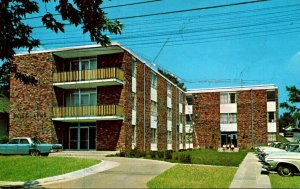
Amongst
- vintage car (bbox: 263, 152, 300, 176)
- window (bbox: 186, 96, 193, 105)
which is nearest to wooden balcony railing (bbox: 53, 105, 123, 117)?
vintage car (bbox: 263, 152, 300, 176)

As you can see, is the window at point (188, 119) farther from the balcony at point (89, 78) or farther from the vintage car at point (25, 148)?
the vintage car at point (25, 148)

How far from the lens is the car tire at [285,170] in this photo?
18969 mm

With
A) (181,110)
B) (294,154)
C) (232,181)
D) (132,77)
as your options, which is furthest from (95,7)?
(181,110)

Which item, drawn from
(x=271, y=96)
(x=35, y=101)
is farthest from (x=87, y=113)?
(x=271, y=96)

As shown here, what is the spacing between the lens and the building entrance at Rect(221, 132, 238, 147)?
58.1 meters

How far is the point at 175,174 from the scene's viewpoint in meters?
17.0

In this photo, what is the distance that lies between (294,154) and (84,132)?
21.1 meters

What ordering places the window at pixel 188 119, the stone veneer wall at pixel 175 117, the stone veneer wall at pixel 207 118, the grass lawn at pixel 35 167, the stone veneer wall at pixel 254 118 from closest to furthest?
the grass lawn at pixel 35 167 → the stone veneer wall at pixel 175 117 → the stone veneer wall at pixel 254 118 → the stone veneer wall at pixel 207 118 → the window at pixel 188 119

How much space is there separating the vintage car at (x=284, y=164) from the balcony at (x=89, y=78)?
16968mm

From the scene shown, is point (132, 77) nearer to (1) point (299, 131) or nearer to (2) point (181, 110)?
(2) point (181, 110)

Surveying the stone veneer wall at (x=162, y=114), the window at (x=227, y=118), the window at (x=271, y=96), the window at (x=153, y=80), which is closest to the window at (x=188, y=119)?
the window at (x=227, y=118)

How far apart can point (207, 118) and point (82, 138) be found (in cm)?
2690

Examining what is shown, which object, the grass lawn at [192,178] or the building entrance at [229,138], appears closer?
the grass lawn at [192,178]

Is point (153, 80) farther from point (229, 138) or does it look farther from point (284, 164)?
point (284, 164)
